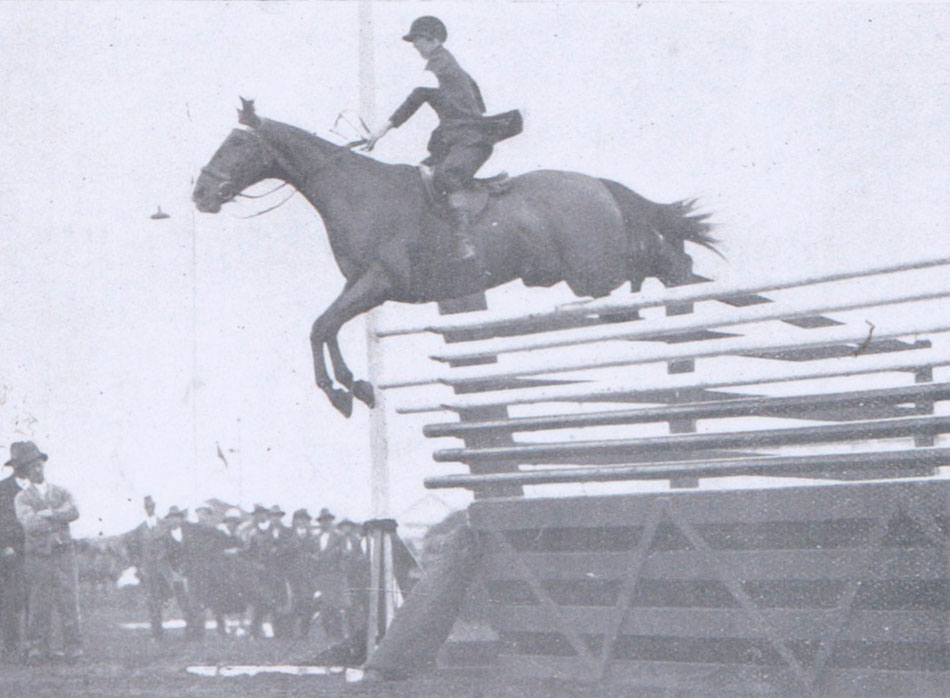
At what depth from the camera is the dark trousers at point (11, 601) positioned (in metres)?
12.1

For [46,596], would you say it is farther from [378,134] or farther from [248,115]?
[378,134]

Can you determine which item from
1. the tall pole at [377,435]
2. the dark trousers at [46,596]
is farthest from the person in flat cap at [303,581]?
the tall pole at [377,435]

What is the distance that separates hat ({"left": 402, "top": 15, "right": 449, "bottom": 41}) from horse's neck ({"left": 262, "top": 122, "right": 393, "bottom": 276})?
2.40ft

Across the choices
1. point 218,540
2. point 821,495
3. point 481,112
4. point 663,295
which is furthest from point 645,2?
point 218,540

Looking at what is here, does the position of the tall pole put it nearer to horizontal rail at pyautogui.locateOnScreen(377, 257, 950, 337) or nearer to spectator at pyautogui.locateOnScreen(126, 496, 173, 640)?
horizontal rail at pyautogui.locateOnScreen(377, 257, 950, 337)

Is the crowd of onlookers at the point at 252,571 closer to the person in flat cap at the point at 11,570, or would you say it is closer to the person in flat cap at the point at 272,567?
the person in flat cap at the point at 272,567

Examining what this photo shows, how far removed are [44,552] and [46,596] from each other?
1.16 feet

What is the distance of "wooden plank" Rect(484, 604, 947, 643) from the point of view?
17.5 ft

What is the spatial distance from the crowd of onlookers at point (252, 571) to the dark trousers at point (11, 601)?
360cm

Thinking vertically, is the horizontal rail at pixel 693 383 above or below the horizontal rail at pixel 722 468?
above

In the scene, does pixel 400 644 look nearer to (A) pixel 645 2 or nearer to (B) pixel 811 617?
(B) pixel 811 617

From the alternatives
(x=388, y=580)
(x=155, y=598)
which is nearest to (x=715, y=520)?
(x=388, y=580)

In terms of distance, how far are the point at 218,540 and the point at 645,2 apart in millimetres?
10021

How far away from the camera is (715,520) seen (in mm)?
5879
